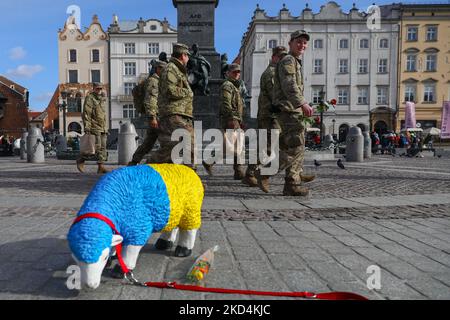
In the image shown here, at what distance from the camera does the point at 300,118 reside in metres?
5.80

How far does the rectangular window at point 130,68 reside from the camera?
54531 millimetres

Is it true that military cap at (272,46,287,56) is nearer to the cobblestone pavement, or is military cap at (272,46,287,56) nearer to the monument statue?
the cobblestone pavement

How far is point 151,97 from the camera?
270 inches

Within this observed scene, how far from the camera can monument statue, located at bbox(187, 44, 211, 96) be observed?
12.1m

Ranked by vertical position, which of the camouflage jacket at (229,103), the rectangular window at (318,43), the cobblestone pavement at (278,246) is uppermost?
the rectangular window at (318,43)

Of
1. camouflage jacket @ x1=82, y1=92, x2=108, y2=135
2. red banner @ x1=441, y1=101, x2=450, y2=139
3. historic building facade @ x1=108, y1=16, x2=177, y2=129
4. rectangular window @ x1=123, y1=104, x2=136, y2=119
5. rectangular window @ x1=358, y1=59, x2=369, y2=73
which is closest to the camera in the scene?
camouflage jacket @ x1=82, y1=92, x2=108, y2=135

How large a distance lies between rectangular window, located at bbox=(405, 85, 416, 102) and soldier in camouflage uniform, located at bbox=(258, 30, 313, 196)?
1877 inches

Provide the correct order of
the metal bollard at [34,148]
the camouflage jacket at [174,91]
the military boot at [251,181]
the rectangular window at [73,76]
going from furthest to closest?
the rectangular window at [73,76] < the metal bollard at [34,148] < the military boot at [251,181] < the camouflage jacket at [174,91]

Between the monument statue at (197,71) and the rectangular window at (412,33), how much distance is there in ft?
145

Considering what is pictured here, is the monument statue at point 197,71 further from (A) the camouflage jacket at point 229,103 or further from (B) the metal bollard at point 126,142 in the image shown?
(A) the camouflage jacket at point 229,103

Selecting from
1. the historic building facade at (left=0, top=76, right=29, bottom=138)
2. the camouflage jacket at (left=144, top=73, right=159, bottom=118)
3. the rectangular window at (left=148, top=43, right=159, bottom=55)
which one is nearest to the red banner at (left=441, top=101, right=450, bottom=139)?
A: the camouflage jacket at (left=144, top=73, right=159, bottom=118)

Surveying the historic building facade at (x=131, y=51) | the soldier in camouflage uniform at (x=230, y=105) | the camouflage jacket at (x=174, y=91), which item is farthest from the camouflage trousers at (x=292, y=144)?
the historic building facade at (x=131, y=51)

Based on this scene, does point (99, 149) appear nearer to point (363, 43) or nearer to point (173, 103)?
point (173, 103)
